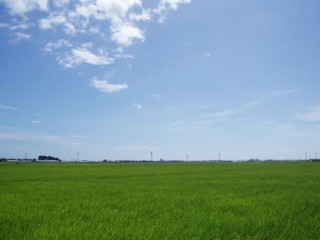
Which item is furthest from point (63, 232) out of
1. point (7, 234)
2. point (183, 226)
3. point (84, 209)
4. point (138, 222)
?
point (84, 209)

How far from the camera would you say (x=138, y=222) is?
729cm

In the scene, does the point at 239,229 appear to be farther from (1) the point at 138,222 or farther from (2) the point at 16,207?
(2) the point at 16,207

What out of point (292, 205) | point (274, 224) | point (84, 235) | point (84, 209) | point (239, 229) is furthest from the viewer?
point (292, 205)

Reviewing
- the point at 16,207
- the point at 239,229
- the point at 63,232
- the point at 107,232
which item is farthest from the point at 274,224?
the point at 16,207

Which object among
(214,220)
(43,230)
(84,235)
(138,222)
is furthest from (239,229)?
(43,230)

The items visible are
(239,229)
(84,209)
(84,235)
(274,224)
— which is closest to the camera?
(84,235)

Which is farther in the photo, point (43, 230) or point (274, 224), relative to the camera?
point (274, 224)

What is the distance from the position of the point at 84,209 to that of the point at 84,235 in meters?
3.29

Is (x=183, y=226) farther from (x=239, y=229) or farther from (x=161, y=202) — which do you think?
(x=161, y=202)

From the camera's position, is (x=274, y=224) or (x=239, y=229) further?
(x=274, y=224)

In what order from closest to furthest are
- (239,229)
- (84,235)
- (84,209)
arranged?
1. (84,235)
2. (239,229)
3. (84,209)

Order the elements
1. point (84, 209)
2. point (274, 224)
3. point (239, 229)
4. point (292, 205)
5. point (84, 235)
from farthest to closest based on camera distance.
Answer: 1. point (292, 205)
2. point (84, 209)
3. point (274, 224)
4. point (239, 229)
5. point (84, 235)

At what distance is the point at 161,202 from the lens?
10711 millimetres

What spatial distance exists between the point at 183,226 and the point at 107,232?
158 cm
